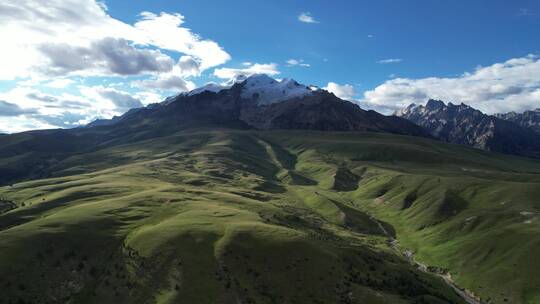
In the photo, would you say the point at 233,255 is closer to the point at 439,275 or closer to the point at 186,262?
the point at 186,262

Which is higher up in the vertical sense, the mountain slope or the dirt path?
the mountain slope

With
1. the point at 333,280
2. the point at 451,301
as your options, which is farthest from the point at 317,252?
the point at 451,301

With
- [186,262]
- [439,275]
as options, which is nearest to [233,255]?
[186,262]

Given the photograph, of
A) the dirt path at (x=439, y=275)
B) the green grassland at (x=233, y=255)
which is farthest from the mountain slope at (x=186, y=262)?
the dirt path at (x=439, y=275)

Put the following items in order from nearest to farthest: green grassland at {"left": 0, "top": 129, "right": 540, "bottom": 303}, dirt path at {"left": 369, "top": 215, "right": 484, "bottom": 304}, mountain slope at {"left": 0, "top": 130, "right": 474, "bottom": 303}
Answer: mountain slope at {"left": 0, "top": 130, "right": 474, "bottom": 303}, green grassland at {"left": 0, "top": 129, "right": 540, "bottom": 303}, dirt path at {"left": 369, "top": 215, "right": 484, "bottom": 304}

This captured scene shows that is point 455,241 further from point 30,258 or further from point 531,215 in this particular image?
point 30,258

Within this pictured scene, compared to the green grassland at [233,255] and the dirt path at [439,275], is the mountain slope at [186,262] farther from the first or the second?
the dirt path at [439,275]

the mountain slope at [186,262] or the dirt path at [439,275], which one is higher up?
the mountain slope at [186,262]

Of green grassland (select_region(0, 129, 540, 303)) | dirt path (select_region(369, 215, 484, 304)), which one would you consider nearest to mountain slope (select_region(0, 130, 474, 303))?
green grassland (select_region(0, 129, 540, 303))

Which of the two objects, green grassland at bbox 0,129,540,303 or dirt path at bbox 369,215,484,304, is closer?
green grassland at bbox 0,129,540,303

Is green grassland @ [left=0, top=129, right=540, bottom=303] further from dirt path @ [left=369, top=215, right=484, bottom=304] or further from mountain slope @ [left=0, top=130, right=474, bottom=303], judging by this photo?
dirt path @ [left=369, top=215, right=484, bottom=304]

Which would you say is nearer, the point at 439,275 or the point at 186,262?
the point at 186,262
